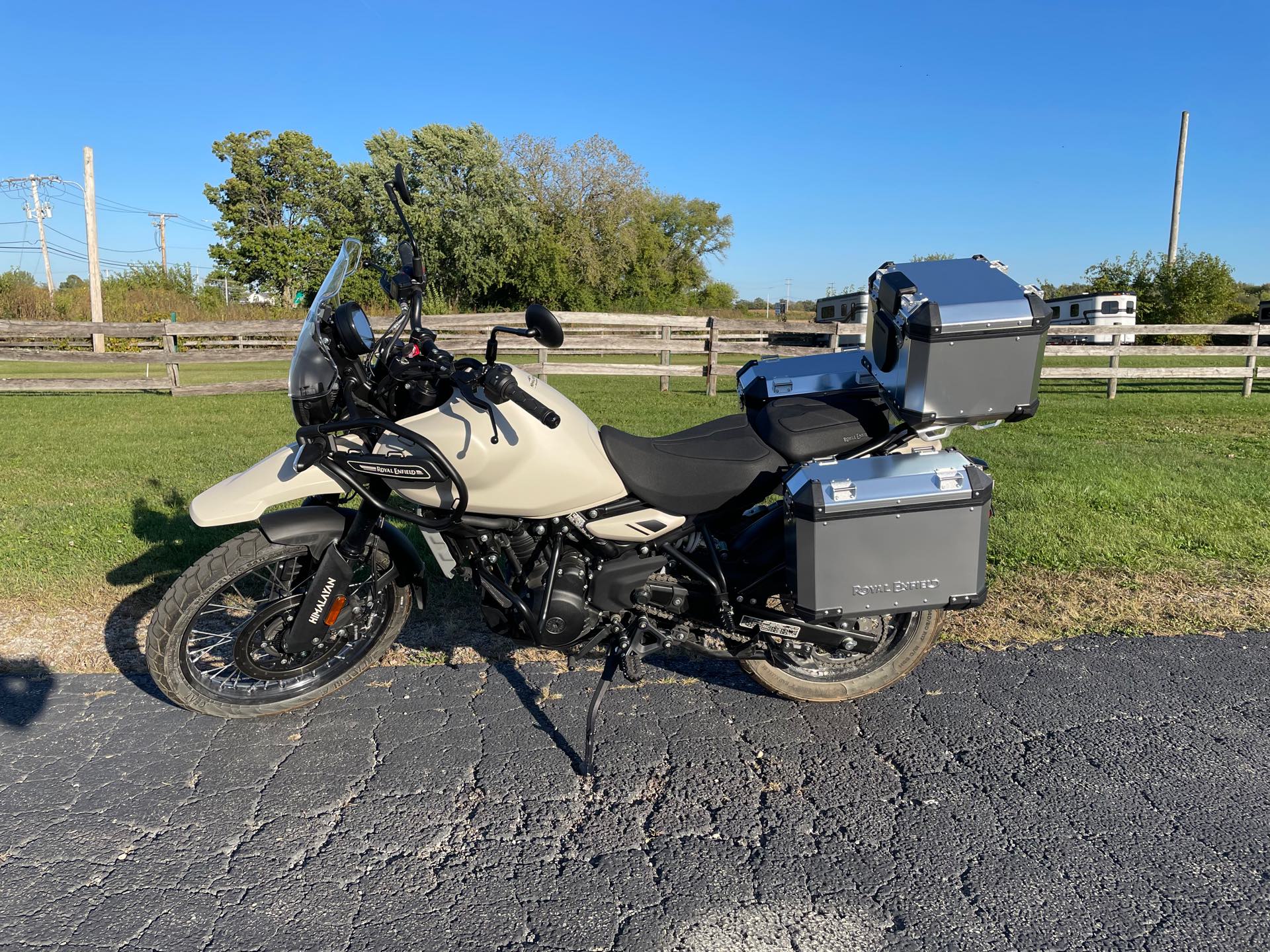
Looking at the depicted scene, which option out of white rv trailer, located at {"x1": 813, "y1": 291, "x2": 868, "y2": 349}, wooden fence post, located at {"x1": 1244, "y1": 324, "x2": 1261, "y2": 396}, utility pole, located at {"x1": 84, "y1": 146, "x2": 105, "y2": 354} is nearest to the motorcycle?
wooden fence post, located at {"x1": 1244, "y1": 324, "x2": 1261, "y2": 396}

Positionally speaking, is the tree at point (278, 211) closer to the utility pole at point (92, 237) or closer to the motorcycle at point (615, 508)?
the utility pole at point (92, 237)

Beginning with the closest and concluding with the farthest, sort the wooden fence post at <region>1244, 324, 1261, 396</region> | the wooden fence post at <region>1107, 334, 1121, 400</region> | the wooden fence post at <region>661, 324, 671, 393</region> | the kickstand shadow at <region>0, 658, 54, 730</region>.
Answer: the kickstand shadow at <region>0, 658, 54, 730</region> → the wooden fence post at <region>1107, 334, 1121, 400</region> → the wooden fence post at <region>1244, 324, 1261, 396</region> → the wooden fence post at <region>661, 324, 671, 393</region>

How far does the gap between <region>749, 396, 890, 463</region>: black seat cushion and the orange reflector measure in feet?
5.06

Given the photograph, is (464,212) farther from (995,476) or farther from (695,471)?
(695,471)

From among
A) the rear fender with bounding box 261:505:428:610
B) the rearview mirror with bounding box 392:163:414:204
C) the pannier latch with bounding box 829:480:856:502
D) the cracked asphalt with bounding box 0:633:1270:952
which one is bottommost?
the cracked asphalt with bounding box 0:633:1270:952

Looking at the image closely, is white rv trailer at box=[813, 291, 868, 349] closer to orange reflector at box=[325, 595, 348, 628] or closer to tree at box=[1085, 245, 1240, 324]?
tree at box=[1085, 245, 1240, 324]

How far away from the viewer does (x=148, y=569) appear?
14.8ft

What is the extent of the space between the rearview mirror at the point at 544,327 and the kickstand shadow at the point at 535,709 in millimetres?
1362

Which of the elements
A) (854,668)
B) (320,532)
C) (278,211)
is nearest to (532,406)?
(320,532)

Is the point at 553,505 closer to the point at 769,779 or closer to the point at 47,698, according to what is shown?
the point at 769,779

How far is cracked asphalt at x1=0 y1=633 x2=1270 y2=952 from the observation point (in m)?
2.14

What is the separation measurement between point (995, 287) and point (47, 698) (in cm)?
362

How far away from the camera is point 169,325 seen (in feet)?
47.2

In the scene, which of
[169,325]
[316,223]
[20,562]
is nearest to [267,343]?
[169,325]
